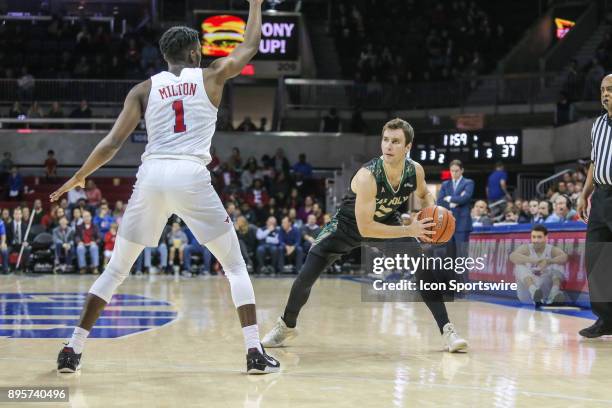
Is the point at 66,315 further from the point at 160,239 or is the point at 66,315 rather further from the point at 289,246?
the point at 289,246

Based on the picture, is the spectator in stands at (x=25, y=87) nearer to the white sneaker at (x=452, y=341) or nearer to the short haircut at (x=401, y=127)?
the short haircut at (x=401, y=127)

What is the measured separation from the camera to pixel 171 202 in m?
5.10

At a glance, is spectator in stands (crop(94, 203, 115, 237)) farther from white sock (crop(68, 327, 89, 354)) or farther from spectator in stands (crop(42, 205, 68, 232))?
white sock (crop(68, 327, 89, 354))

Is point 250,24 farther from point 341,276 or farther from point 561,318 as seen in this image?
point 341,276

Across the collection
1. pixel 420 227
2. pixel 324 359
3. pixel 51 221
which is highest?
pixel 420 227

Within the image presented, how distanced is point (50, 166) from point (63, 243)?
5.37 metres

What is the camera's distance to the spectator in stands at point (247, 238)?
18125 millimetres

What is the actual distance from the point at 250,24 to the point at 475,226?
904cm

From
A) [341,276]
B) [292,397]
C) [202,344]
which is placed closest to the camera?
[292,397]

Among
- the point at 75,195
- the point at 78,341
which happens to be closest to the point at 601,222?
the point at 78,341

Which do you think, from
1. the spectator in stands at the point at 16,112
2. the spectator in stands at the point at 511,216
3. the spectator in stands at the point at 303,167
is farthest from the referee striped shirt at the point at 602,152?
the spectator in stands at the point at 16,112

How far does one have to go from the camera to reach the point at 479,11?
28625 mm

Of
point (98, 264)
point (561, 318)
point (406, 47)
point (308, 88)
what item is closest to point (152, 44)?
point (308, 88)

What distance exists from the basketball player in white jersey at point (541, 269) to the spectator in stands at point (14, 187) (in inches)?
571
